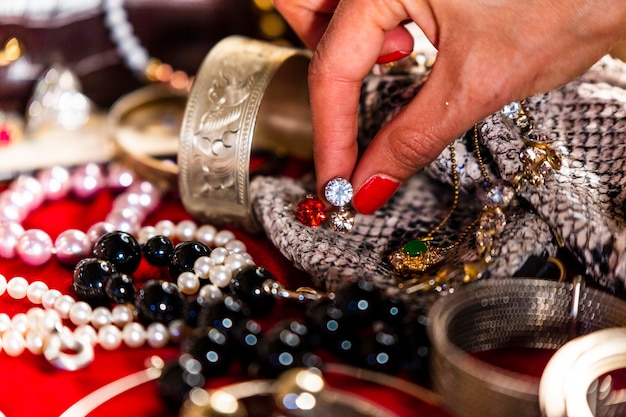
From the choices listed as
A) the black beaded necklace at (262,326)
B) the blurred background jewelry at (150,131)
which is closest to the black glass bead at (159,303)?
the black beaded necklace at (262,326)

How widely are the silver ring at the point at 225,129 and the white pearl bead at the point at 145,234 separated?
0.20 ft

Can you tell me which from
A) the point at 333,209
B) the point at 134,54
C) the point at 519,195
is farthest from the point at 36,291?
the point at 134,54

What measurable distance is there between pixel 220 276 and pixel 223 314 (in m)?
0.11

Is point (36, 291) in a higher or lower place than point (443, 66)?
lower

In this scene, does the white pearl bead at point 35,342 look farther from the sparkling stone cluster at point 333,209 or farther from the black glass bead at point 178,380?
the sparkling stone cluster at point 333,209

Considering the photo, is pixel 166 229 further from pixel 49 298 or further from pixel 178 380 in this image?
pixel 178 380

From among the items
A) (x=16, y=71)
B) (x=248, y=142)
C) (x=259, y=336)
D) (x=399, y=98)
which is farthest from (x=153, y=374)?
(x=16, y=71)

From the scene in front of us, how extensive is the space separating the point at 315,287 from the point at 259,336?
0.60 ft

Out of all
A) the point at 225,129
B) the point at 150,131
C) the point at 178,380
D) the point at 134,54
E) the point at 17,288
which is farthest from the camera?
the point at 134,54

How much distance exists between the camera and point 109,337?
770 mm

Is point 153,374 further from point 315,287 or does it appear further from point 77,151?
point 77,151

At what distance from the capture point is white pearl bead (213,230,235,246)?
38.2 inches

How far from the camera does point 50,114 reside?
4.33 feet

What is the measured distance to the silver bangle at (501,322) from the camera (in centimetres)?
64
